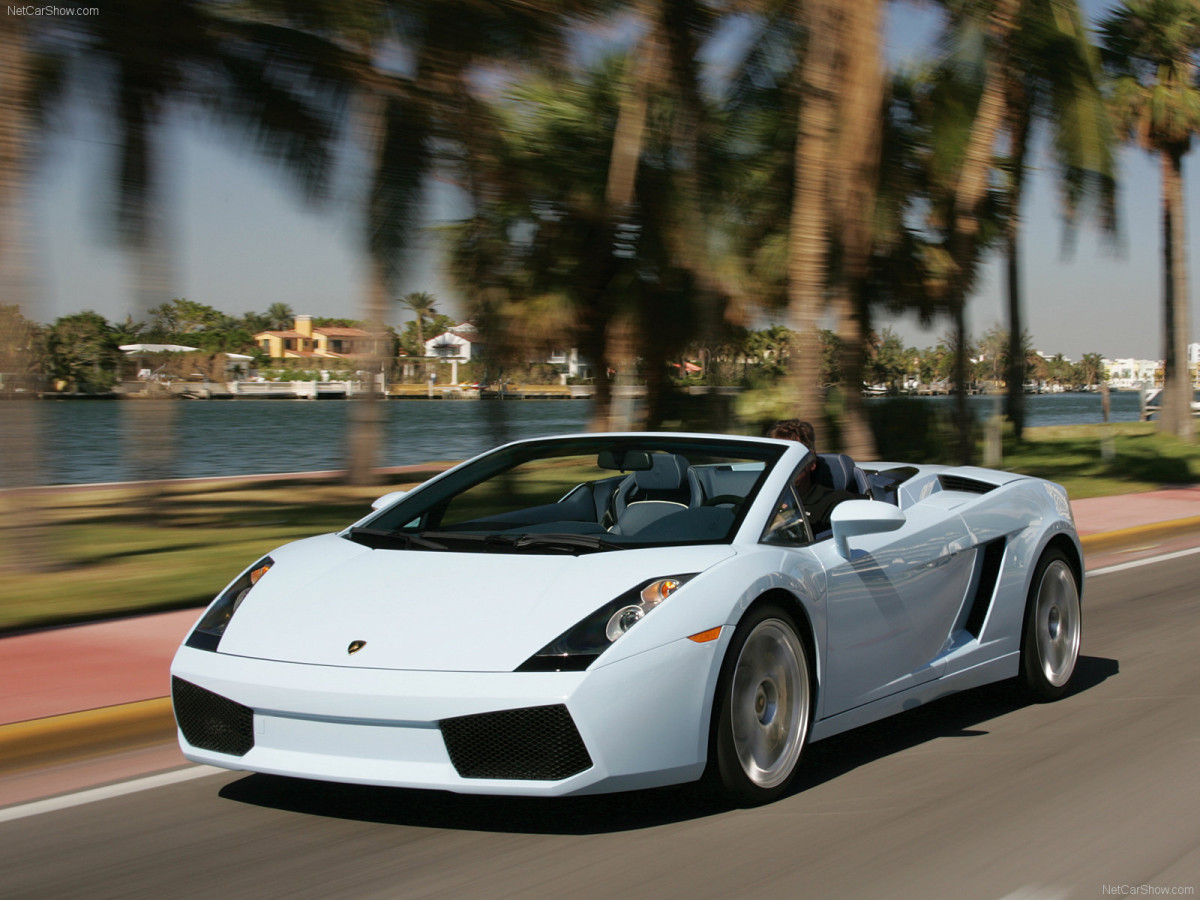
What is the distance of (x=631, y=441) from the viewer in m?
5.45

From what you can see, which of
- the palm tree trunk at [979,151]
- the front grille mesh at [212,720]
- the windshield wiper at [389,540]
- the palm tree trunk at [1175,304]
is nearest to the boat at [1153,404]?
the palm tree trunk at [1175,304]

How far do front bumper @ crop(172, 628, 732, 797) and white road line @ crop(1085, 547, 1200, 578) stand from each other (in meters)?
8.19

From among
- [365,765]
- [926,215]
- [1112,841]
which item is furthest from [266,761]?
[926,215]

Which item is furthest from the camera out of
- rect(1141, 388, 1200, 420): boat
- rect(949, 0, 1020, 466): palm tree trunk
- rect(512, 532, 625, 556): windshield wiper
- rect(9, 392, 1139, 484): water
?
rect(1141, 388, 1200, 420): boat

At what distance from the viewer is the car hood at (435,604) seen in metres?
3.90

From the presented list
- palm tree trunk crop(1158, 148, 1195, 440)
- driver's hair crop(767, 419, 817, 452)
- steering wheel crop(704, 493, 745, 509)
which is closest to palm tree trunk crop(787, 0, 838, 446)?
driver's hair crop(767, 419, 817, 452)

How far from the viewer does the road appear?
3689 millimetres

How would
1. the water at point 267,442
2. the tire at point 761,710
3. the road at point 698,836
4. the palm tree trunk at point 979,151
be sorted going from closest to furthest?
the road at point 698,836
the tire at point 761,710
the water at point 267,442
the palm tree trunk at point 979,151

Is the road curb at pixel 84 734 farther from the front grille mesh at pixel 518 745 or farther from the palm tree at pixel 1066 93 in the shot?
the palm tree at pixel 1066 93

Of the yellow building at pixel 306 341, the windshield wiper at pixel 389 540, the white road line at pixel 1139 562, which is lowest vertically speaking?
the white road line at pixel 1139 562

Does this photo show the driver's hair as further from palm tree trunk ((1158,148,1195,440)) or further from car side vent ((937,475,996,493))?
palm tree trunk ((1158,148,1195,440))

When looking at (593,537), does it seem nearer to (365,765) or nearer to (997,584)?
(365,765)

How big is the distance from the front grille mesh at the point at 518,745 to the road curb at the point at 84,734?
7.44 ft

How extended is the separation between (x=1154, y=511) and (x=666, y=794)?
12.7m
